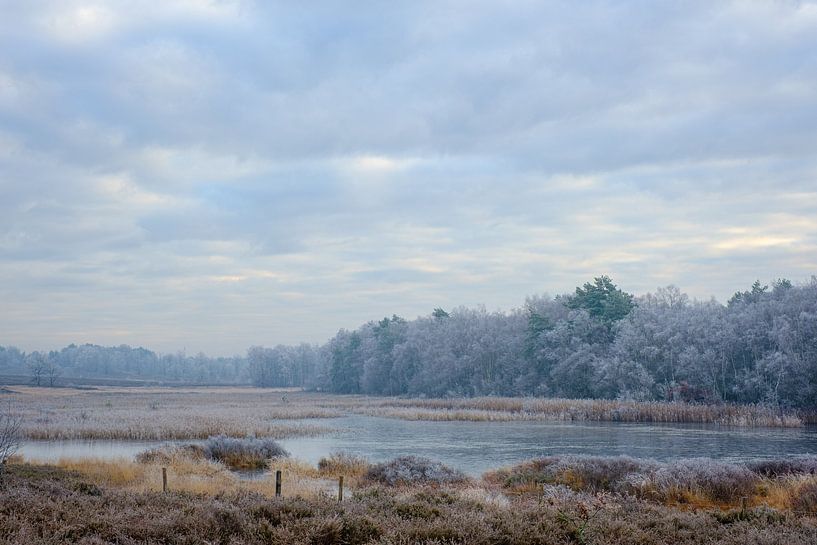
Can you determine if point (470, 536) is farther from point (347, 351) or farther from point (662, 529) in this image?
point (347, 351)

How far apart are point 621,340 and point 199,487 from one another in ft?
216

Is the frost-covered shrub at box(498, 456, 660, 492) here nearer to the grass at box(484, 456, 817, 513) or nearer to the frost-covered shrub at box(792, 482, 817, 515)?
the grass at box(484, 456, 817, 513)

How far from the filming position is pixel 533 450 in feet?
130

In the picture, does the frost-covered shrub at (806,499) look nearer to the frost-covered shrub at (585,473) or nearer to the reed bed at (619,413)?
the frost-covered shrub at (585,473)

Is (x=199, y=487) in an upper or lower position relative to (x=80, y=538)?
lower

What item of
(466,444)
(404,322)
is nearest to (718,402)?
(466,444)

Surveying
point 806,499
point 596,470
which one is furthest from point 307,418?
point 806,499

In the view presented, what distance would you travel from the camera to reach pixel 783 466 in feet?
90.6

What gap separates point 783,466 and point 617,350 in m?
52.3

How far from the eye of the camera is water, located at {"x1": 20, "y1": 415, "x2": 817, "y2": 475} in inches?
1452

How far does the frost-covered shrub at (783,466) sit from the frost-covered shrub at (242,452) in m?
21.9

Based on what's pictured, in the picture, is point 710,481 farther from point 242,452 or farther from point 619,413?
point 619,413

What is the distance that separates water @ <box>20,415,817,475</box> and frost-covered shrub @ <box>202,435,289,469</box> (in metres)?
2.29

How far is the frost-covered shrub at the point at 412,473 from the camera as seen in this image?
26578 millimetres
